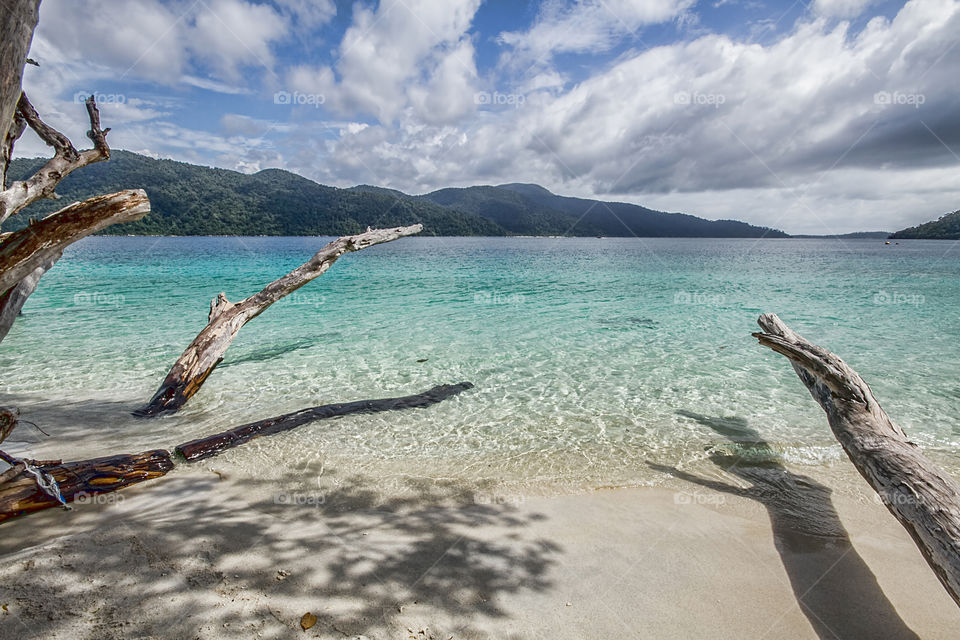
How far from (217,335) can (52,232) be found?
544 cm

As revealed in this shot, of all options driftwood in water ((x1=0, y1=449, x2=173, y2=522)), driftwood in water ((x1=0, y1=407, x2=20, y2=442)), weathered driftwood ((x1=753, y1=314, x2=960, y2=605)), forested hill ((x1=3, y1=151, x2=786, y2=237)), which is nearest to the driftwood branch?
driftwood in water ((x1=0, y1=407, x2=20, y2=442))

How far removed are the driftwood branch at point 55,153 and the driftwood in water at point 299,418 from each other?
3.81 metres

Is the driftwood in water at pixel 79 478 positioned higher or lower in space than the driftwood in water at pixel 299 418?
higher

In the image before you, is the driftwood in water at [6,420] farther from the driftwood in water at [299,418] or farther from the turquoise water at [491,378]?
the turquoise water at [491,378]

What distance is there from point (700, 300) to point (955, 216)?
213694mm

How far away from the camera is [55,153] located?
481cm

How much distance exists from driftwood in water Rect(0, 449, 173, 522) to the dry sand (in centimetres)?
18

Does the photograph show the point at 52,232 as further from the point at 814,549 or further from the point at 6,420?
the point at 814,549

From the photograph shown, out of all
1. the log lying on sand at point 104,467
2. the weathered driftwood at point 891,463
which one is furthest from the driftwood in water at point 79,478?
the weathered driftwood at point 891,463

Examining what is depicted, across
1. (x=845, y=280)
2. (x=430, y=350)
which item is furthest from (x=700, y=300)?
A: (x=845, y=280)

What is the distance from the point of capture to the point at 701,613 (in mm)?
3635

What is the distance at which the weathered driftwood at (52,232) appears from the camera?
372 cm

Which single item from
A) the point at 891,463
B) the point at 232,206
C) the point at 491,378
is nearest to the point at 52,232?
the point at 891,463

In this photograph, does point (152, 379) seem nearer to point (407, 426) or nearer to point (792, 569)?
point (407, 426)
